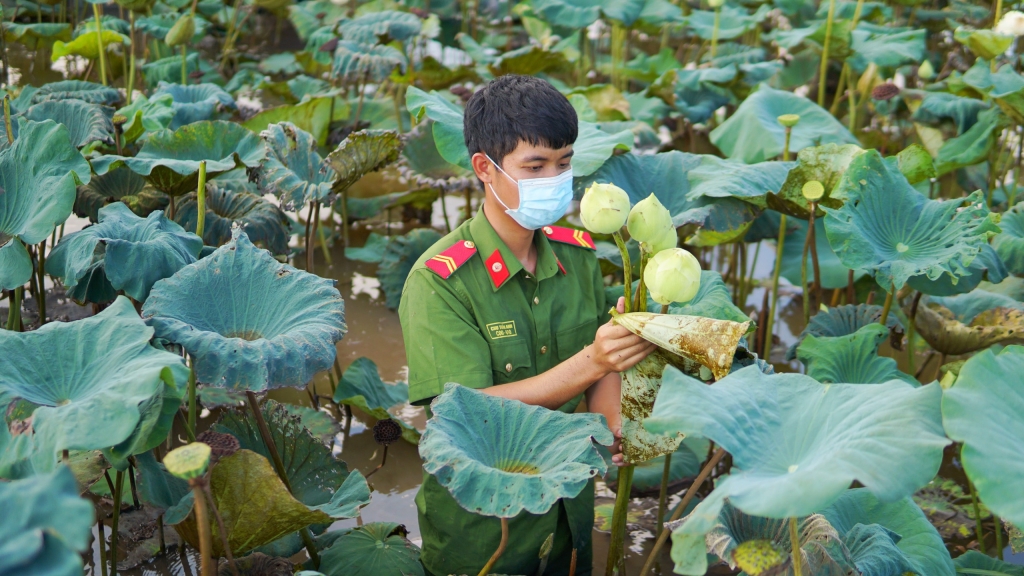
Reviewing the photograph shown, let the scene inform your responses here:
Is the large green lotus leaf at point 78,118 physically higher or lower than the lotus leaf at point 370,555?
higher

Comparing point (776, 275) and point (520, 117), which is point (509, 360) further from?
point (776, 275)

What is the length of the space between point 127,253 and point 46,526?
32.0 inches

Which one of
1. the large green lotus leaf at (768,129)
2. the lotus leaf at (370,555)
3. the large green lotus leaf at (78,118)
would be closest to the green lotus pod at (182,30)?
the large green lotus leaf at (78,118)

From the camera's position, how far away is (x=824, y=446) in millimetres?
1162

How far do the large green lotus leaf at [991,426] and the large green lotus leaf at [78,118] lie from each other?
2148 millimetres

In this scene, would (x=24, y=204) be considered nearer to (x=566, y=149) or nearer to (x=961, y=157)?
(x=566, y=149)

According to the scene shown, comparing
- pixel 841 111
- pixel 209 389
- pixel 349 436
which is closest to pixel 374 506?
pixel 349 436

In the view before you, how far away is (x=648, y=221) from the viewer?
4.41ft

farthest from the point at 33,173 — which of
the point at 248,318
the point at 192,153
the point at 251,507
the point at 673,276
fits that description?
the point at 673,276

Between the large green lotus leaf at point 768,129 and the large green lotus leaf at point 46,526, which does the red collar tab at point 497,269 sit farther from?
the large green lotus leaf at point 768,129

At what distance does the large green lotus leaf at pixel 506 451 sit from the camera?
49.0 inches

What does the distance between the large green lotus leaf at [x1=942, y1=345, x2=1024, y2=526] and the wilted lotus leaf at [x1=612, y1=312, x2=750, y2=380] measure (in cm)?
31

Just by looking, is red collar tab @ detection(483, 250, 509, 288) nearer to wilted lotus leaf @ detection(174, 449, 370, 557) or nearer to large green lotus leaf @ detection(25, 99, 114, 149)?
wilted lotus leaf @ detection(174, 449, 370, 557)

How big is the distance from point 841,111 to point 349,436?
3328 millimetres
